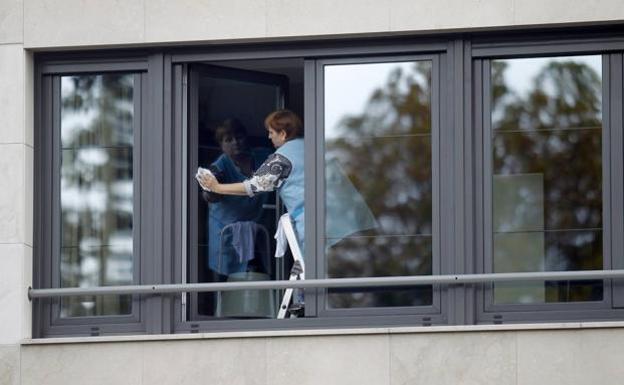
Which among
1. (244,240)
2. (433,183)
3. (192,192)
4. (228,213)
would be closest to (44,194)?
(192,192)

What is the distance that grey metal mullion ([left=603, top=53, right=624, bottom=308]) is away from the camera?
659 inches

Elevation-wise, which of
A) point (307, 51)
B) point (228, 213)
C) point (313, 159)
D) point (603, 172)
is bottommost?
point (228, 213)

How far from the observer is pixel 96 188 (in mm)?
17578

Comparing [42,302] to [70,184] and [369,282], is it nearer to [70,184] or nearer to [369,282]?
[70,184]

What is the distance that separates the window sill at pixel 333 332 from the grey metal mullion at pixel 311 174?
52cm

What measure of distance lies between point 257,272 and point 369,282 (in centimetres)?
110

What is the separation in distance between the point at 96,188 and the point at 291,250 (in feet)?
5.76

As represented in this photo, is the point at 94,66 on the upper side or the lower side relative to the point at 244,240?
upper

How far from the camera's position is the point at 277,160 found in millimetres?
17453

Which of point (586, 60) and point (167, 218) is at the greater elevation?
point (586, 60)

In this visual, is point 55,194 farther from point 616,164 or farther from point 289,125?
point 616,164

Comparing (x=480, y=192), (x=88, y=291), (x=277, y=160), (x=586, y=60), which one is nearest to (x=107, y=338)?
(x=88, y=291)

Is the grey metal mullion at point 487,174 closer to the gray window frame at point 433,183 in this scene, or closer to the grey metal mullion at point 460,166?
the grey metal mullion at point 460,166

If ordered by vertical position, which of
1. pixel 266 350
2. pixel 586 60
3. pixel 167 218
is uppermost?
pixel 586 60
